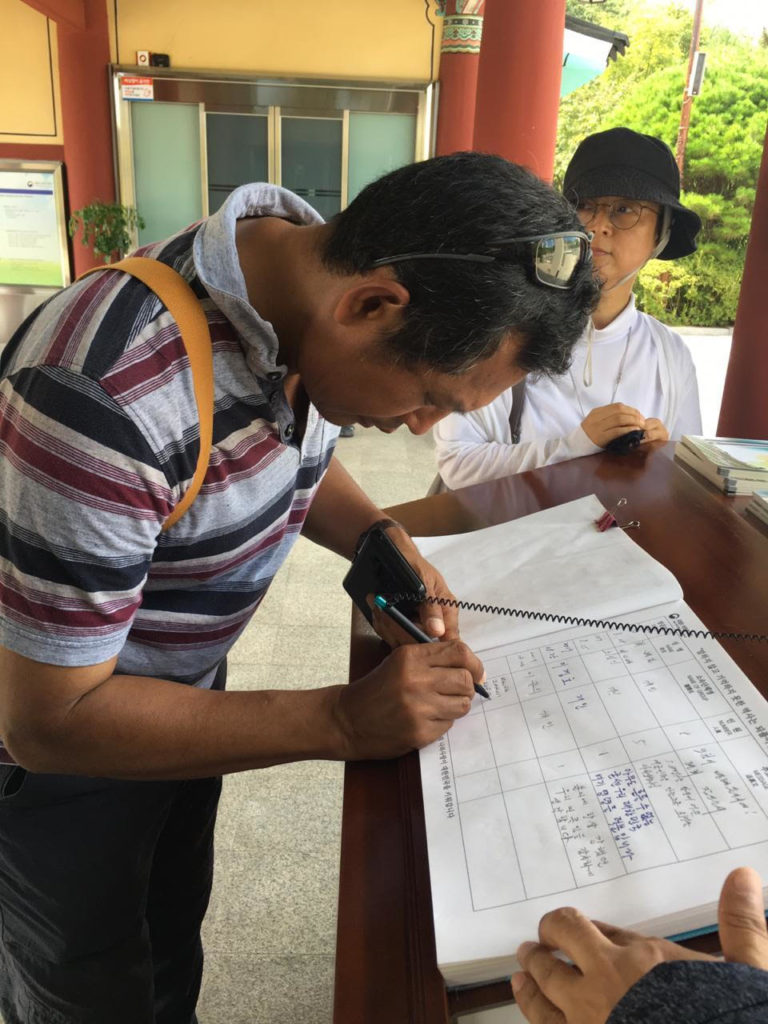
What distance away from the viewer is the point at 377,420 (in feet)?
2.65

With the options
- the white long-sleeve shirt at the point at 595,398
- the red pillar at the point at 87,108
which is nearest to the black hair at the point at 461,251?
the white long-sleeve shirt at the point at 595,398

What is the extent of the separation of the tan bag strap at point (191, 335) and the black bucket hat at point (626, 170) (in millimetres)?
1012

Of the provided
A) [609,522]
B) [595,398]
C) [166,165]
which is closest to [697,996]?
[609,522]

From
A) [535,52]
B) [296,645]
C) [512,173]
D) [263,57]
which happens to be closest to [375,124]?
[263,57]

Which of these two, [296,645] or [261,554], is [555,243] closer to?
[261,554]

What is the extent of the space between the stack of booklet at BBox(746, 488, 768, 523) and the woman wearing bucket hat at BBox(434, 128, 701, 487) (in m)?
0.32

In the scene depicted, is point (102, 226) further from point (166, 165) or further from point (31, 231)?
point (31, 231)

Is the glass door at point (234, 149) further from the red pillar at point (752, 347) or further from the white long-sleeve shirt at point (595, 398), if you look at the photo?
the white long-sleeve shirt at point (595, 398)

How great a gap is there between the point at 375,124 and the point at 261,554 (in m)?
7.07

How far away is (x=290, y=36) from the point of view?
22.1 ft

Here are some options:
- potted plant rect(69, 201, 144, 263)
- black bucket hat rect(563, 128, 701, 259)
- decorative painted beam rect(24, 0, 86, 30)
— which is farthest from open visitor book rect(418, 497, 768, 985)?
potted plant rect(69, 201, 144, 263)

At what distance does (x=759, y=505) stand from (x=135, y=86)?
7.28 metres

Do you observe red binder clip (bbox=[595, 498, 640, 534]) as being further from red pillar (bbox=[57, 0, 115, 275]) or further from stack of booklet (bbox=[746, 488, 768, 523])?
red pillar (bbox=[57, 0, 115, 275])

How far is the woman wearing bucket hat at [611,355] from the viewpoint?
1458mm
